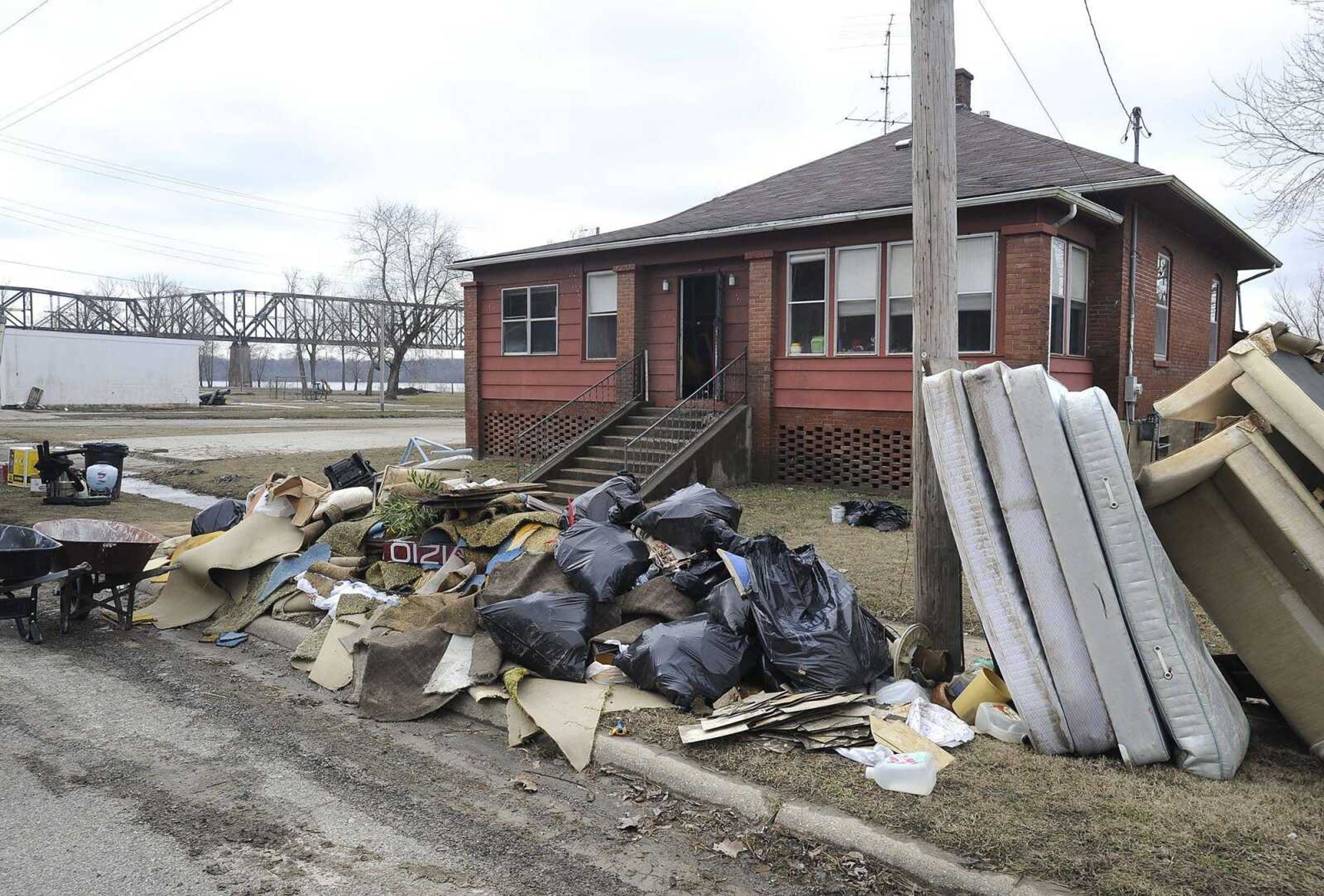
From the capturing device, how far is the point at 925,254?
18.1 feet

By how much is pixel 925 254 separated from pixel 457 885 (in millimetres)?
4075

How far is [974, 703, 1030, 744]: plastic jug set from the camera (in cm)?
458

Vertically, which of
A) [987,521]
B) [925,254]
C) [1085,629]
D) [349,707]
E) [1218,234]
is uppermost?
[1218,234]

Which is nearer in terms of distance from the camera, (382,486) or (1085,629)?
(1085,629)

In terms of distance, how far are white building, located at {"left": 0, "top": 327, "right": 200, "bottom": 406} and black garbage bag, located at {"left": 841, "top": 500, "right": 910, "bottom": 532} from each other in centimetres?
4364

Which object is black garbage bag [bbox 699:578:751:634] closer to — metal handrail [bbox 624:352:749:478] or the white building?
metal handrail [bbox 624:352:749:478]

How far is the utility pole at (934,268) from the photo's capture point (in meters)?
5.48

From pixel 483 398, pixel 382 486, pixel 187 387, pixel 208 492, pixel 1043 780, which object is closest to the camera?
pixel 1043 780

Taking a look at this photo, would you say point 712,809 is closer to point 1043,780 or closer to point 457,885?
point 457,885

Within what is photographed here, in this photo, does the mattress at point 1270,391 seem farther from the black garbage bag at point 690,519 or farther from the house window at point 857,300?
the house window at point 857,300

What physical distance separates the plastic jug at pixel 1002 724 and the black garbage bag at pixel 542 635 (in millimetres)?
2136

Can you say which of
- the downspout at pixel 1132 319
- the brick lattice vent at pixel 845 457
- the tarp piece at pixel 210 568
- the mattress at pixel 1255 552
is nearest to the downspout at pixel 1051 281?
the downspout at pixel 1132 319

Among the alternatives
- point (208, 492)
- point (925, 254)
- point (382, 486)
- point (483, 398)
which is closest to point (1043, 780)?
point (925, 254)

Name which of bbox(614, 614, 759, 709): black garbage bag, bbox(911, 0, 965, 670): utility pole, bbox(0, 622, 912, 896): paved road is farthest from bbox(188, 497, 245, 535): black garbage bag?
bbox(911, 0, 965, 670): utility pole
